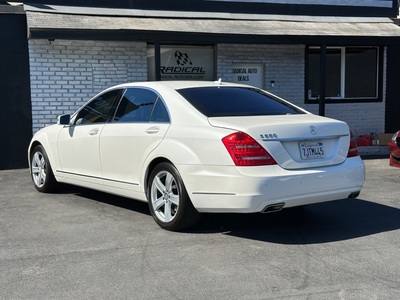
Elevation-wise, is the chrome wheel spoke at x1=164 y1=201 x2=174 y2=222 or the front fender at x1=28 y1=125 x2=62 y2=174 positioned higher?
the front fender at x1=28 y1=125 x2=62 y2=174

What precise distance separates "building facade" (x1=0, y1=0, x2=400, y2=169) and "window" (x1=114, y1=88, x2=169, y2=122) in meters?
3.78

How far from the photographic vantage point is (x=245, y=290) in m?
3.90

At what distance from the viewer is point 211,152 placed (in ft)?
16.2

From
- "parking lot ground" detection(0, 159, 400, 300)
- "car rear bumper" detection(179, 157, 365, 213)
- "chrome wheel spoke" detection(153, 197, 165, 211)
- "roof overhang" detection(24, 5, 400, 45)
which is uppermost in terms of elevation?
"roof overhang" detection(24, 5, 400, 45)

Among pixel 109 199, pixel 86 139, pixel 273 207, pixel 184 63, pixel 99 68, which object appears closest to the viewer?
pixel 273 207


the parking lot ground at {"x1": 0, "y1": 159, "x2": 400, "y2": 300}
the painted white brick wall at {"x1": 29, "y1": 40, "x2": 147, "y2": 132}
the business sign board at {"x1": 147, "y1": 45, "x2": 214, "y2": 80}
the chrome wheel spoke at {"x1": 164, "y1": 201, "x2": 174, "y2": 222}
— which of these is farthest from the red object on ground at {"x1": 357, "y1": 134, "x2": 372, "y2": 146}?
the chrome wheel spoke at {"x1": 164, "y1": 201, "x2": 174, "y2": 222}

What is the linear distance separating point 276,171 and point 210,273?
1.17 metres

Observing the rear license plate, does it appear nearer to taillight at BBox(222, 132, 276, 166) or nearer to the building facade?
taillight at BBox(222, 132, 276, 166)

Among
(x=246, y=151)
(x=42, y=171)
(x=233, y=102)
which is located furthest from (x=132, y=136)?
(x=42, y=171)

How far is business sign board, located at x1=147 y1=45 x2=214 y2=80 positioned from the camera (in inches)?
457

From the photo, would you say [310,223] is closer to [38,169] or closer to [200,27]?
[38,169]

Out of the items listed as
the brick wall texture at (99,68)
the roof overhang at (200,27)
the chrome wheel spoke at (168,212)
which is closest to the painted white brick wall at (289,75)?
the brick wall texture at (99,68)

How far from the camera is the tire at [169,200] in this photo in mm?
5180

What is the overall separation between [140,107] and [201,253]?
6.63 feet
